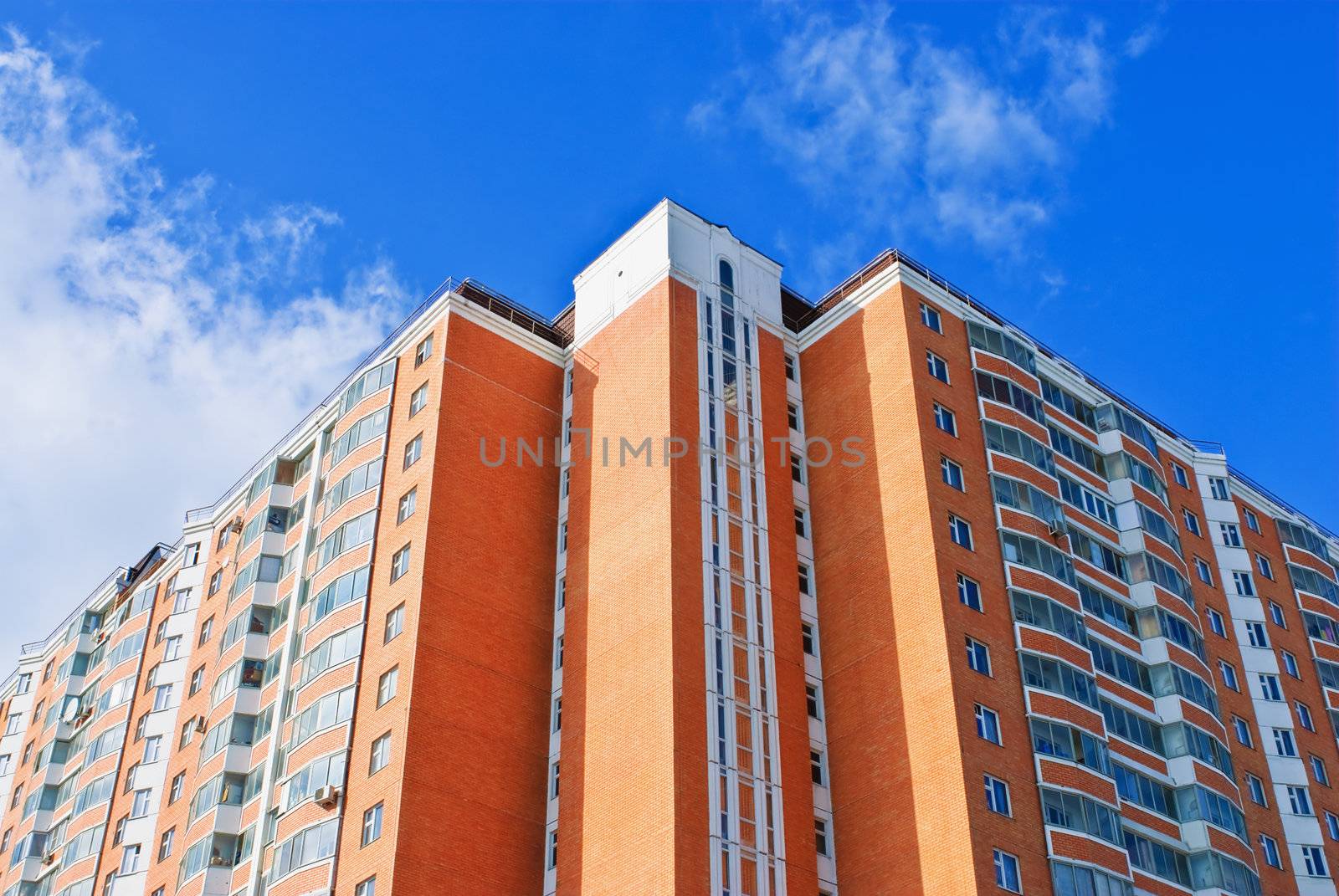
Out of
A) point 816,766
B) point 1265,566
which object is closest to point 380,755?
point 816,766

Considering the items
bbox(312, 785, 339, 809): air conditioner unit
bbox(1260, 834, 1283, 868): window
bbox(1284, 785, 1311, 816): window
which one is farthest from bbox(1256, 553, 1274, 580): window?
bbox(312, 785, 339, 809): air conditioner unit

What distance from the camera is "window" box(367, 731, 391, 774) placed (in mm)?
57938

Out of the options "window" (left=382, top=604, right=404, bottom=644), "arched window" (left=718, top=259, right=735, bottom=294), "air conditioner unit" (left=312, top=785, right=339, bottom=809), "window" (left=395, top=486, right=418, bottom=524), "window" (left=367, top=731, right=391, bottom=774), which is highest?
"arched window" (left=718, top=259, right=735, bottom=294)

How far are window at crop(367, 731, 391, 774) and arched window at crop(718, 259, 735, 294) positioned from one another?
2602 cm

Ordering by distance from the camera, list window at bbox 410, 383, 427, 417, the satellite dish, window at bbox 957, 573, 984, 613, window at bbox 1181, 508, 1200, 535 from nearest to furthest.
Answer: window at bbox 957, 573, 984, 613
window at bbox 410, 383, 427, 417
window at bbox 1181, 508, 1200, 535
the satellite dish

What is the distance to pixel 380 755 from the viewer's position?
58.4 m

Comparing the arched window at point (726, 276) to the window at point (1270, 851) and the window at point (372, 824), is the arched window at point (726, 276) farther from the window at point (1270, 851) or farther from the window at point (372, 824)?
the window at point (1270, 851)

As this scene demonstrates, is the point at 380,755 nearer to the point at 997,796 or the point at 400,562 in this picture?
the point at 400,562

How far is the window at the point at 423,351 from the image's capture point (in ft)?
230

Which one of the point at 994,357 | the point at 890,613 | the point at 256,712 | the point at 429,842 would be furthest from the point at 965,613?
the point at 256,712

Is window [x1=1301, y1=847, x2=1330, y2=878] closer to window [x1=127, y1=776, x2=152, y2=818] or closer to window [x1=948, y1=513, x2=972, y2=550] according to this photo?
window [x1=948, y1=513, x2=972, y2=550]

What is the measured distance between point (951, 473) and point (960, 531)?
3015mm

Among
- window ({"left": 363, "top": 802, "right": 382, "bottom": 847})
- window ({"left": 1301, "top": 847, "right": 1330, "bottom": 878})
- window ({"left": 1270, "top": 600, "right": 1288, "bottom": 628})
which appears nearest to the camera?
window ({"left": 363, "top": 802, "right": 382, "bottom": 847})

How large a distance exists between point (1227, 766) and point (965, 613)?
57.4 ft
